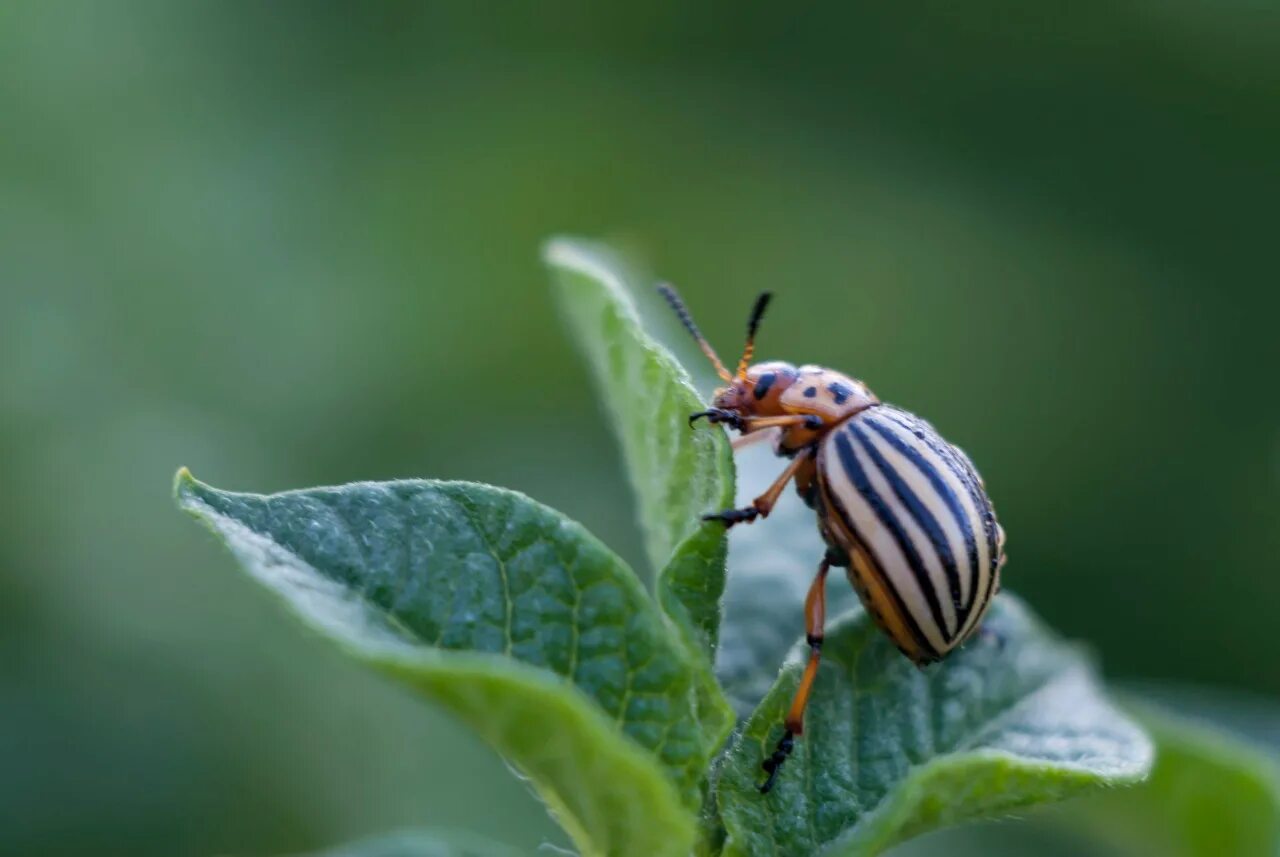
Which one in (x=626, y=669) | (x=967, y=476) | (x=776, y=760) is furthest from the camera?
(x=967, y=476)

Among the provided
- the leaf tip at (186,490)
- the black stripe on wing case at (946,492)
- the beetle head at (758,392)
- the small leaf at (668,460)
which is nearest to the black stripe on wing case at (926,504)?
the black stripe on wing case at (946,492)

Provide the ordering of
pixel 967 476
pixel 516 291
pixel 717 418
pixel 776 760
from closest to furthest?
1. pixel 776 760
2. pixel 717 418
3. pixel 967 476
4. pixel 516 291

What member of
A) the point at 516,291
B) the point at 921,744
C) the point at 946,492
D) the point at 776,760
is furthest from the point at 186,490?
the point at 516,291

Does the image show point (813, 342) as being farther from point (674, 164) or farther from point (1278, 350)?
point (1278, 350)

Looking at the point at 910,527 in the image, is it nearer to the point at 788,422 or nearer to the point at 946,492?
the point at 946,492

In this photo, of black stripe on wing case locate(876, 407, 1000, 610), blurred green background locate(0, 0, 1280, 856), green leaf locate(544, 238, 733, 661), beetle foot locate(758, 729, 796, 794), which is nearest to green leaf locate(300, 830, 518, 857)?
beetle foot locate(758, 729, 796, 794)

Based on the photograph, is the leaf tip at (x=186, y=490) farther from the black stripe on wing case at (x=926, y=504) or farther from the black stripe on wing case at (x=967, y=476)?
the black stripe on wing case at (x=967, y=476)

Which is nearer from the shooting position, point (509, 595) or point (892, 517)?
point (509, 595)

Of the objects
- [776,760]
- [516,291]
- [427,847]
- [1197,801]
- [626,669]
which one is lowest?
[1197,801]
